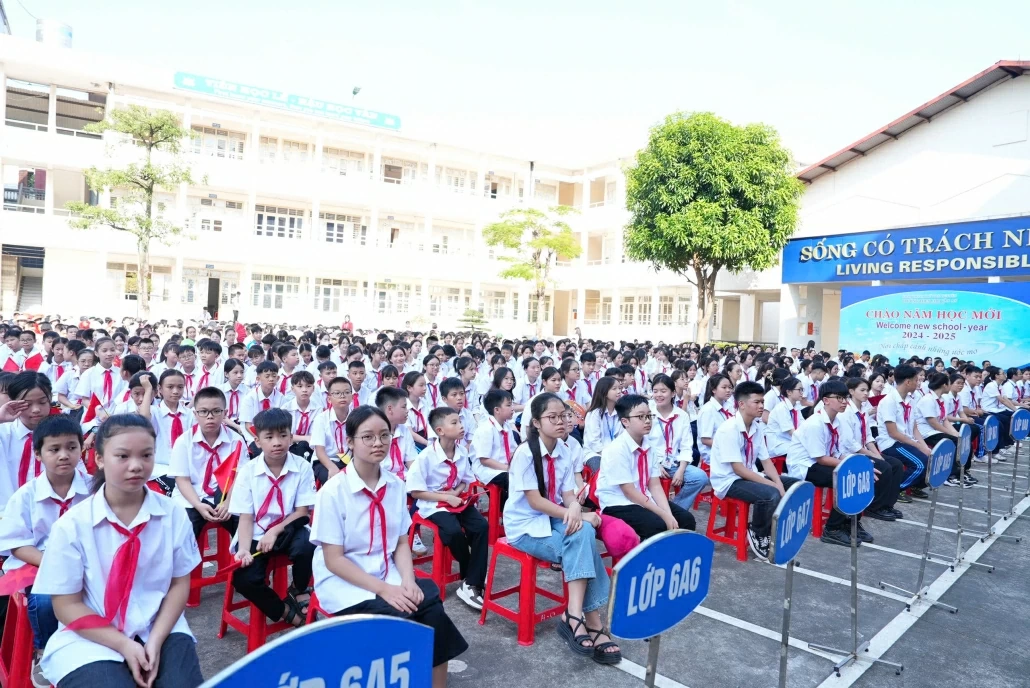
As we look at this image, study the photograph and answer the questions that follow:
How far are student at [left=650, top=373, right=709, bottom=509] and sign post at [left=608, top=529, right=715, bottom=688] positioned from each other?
3034 millimetres

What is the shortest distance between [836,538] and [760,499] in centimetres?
118

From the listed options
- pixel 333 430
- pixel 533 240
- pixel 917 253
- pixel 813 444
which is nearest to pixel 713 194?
pixel 917 253

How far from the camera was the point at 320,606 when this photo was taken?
2.84 meters

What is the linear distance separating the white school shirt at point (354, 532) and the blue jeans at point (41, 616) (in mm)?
973

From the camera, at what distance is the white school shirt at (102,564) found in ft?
7.11

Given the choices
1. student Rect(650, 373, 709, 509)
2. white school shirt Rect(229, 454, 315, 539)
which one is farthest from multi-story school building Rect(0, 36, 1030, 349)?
white school shirt Rect(229, 454, 315, 539)

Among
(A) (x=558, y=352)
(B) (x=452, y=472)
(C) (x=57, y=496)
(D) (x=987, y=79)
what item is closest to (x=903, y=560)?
(B) (x=452, y=472)

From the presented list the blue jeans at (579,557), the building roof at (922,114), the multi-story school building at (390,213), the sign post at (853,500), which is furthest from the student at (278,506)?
the building roof at (922,114)

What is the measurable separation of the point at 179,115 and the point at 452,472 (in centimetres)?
2733

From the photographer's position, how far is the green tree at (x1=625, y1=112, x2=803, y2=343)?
19.6m

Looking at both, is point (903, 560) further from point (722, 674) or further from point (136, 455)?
point (136, 455)

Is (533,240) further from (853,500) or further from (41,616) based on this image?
(41,616)

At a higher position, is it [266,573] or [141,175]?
[141,175]

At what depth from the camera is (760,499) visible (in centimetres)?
495
